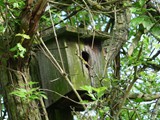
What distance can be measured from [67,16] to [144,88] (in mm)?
1327

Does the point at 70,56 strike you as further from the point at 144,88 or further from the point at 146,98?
the point at 144,88

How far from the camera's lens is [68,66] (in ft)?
8.62

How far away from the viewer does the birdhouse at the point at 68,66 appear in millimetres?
2615

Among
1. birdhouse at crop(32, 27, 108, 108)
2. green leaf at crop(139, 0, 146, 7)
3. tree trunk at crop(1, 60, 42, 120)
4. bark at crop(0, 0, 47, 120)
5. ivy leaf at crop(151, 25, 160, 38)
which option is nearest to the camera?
ivy leaf at crop(151, 25, 160, 38)

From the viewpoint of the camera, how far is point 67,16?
2.79m

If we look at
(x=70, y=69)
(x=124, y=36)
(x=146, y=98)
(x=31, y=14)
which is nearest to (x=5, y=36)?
(x=31, y=14)

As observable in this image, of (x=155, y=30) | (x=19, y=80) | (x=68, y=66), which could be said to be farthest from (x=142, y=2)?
(x=68, y=66)

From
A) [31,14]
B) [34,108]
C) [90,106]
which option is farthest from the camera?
[34,108]

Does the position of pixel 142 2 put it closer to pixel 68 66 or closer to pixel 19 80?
pixel 19 80

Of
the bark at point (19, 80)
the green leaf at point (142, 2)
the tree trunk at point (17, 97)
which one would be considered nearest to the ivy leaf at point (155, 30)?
the green leaf at point (142, 2)

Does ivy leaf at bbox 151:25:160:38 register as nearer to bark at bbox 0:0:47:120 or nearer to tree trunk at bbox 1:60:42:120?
bark at bbox 0:0:47:120

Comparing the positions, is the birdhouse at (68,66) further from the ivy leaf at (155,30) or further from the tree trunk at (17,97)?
the ivy leaf at (155,30)

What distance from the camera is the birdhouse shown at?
2.62 metres

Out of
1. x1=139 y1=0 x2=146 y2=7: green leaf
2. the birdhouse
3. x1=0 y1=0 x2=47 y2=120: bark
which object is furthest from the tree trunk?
x1=139 y1=0 x2=146 y2=7: green leaf
